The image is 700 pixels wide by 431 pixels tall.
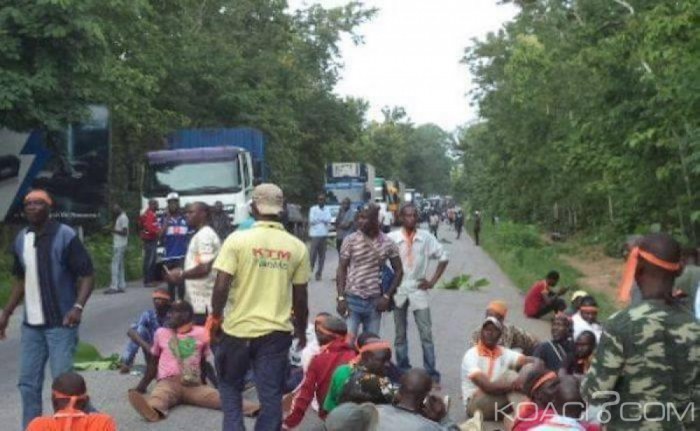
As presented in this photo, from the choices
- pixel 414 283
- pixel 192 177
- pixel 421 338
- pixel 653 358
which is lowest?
pixel 421 338

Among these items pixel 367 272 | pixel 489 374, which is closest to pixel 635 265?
pixel 489 374

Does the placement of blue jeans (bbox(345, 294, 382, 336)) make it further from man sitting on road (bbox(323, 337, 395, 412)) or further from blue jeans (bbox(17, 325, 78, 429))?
blue jeans (bbox(17, 325, 78, 429))

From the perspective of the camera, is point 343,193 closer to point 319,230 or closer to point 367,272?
point 319,230

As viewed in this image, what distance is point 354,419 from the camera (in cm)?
564

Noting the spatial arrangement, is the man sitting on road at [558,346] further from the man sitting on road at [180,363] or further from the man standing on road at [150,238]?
the man standing on road at [150,238]

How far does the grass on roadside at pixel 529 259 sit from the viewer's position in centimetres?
2231

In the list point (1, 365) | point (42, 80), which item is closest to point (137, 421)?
point (1, 365)

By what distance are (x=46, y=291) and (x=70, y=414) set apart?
135 centimetres

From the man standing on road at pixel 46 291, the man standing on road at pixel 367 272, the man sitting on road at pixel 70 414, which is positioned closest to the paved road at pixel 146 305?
the man standing on road at pixel 367 272

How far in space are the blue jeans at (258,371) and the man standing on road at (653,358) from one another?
257 centimetres

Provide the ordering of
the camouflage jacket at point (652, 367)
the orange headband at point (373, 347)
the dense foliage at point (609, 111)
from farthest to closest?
1. the dense foliage at point (609, 111)
2. the orange headband at point (373, 347)
3. the camouflage jacket at point (652, 367)

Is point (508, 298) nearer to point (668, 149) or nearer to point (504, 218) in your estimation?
point (668, 149)

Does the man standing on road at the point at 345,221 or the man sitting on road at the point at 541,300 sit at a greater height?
the man standing on road at the point at 345,221

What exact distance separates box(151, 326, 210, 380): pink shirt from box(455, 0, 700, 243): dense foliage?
824 centimetres
